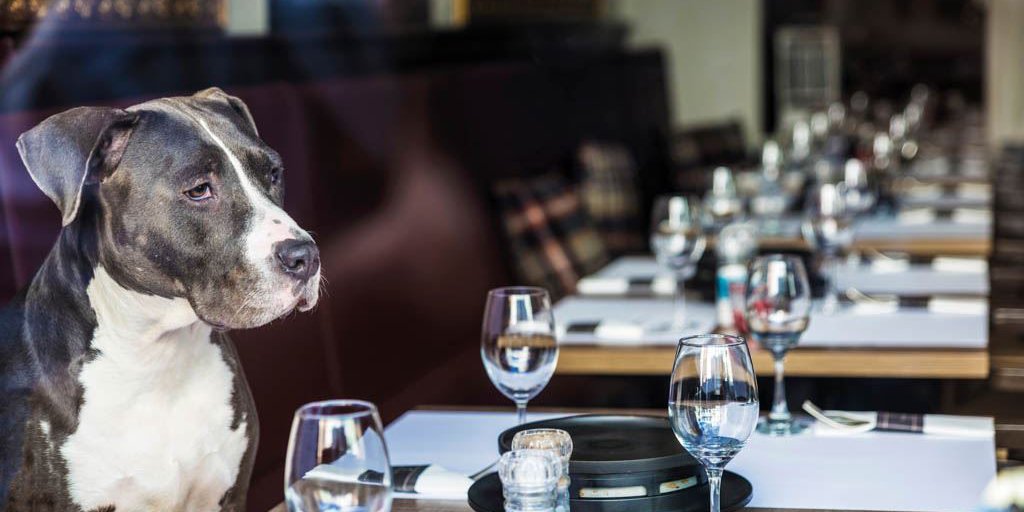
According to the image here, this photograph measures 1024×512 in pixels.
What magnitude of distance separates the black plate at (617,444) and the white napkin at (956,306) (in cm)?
113

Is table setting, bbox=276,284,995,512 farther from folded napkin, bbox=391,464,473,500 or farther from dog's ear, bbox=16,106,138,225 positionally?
dog's ear, bbox=16,106,138,225

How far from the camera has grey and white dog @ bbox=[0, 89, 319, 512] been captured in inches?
59.0

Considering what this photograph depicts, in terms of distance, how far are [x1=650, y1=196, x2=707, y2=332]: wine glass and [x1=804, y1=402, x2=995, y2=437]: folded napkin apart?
723 mm

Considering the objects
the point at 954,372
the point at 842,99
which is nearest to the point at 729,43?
the point at 842,99

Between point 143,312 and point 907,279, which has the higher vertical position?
point 143,312

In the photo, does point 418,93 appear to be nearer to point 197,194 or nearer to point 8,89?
point 8,89

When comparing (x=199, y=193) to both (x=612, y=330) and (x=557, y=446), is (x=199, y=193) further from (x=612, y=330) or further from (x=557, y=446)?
(x=612, y=330)

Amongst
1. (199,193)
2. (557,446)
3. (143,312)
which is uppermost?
(199,193)

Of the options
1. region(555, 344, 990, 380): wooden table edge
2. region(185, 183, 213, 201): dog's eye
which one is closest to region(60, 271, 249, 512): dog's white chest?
region(185, 183, 213, 201): dog's eye

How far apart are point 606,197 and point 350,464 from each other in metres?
4.06

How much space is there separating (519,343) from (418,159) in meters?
2.08

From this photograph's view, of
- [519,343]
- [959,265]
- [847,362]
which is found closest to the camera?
[519,343]

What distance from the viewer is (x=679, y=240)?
2574 mm

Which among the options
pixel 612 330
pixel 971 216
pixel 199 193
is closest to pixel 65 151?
pixel 199 193
